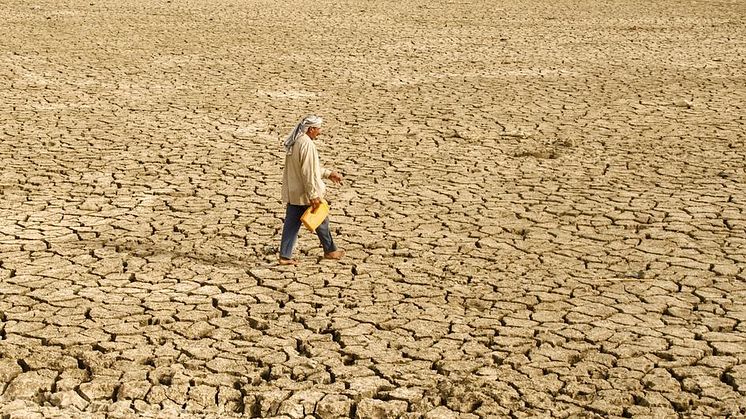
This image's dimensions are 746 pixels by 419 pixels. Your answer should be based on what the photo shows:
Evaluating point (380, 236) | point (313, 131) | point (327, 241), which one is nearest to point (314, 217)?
point (327, 241)

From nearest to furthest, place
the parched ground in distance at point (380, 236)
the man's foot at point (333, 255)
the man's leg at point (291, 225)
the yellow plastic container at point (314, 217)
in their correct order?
the parched ground in distance at point (380, 236)
the yellow plastic container at point (314, 217)
the man's leg at point (291, 225)
the man's foot at point (333, 255)

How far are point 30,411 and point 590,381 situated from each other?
3459mm

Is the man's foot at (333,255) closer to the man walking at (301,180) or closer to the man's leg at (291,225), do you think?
the man walking at (301,180)

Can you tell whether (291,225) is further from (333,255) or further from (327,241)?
(333,255)

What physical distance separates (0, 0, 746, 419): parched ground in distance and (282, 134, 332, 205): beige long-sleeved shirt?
1.97ft

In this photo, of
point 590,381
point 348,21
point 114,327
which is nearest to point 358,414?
point 590,381

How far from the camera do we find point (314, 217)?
9.72 m

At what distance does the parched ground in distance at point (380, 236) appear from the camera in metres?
7.70

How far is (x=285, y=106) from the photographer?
1688 centimetres

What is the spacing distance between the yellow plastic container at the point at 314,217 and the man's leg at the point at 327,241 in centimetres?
13

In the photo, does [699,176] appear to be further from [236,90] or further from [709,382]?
[236,90]

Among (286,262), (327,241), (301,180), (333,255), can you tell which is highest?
(301,180)

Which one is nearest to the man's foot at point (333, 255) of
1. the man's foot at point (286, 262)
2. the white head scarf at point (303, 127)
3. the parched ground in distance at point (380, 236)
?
the parched ground in distance at point (380, 236)

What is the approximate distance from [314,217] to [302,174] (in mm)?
358
